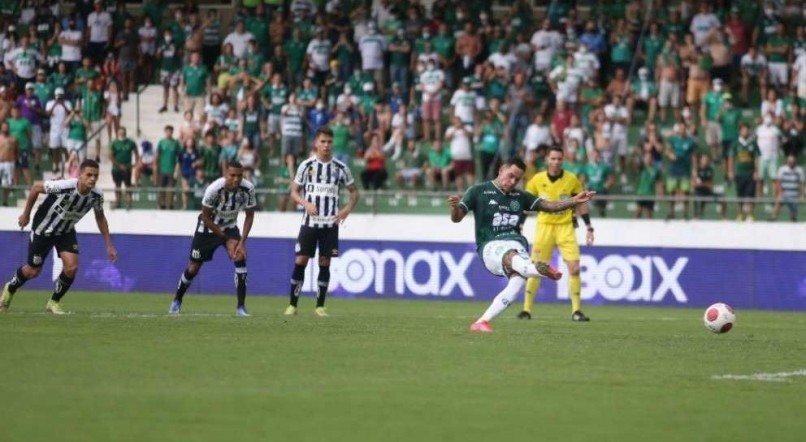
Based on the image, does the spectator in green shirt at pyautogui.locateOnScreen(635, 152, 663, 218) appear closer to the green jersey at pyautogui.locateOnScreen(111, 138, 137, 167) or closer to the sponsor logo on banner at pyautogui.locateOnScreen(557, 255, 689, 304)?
the sponsor logo on banner at pyautogui.locateOnScreen(557, 255, 689, 304)

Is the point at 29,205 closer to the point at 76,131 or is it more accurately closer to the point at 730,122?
the point at 76,131

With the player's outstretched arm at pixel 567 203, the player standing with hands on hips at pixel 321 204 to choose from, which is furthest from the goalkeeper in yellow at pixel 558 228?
the player's outstretched arm at pixel 567 203

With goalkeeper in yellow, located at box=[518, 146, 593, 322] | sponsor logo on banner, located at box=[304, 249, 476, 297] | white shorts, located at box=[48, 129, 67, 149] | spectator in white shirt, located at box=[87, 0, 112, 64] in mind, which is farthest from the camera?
spectator in white shirt, located at box=[87, 0, 112, 64]

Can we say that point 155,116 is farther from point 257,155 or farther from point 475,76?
point 475,76

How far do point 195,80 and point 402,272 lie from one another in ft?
23.7

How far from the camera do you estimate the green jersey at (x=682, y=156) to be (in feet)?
95.0

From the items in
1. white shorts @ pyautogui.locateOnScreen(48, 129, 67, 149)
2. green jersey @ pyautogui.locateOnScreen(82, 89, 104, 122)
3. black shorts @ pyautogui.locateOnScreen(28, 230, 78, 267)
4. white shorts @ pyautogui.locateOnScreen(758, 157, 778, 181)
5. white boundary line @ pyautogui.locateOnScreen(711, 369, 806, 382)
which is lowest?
white boundary line @ pyautogui.locateOnScreen(711, 369, 806, 382)

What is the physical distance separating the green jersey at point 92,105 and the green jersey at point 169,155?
3120mm

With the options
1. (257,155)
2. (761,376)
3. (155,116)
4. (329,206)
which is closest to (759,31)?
(257,155)

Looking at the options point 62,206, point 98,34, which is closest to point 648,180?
point 62,206

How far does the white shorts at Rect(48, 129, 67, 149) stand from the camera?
110ft

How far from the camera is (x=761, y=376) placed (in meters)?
13.2

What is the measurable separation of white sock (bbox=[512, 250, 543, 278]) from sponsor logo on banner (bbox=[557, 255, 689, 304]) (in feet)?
39.5

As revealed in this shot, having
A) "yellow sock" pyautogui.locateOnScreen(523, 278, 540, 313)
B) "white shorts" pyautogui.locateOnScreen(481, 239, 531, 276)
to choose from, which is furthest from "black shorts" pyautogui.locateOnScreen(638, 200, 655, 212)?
"white shorts" pyautogui.locateOnScreen(481, 239, 531, 276)
